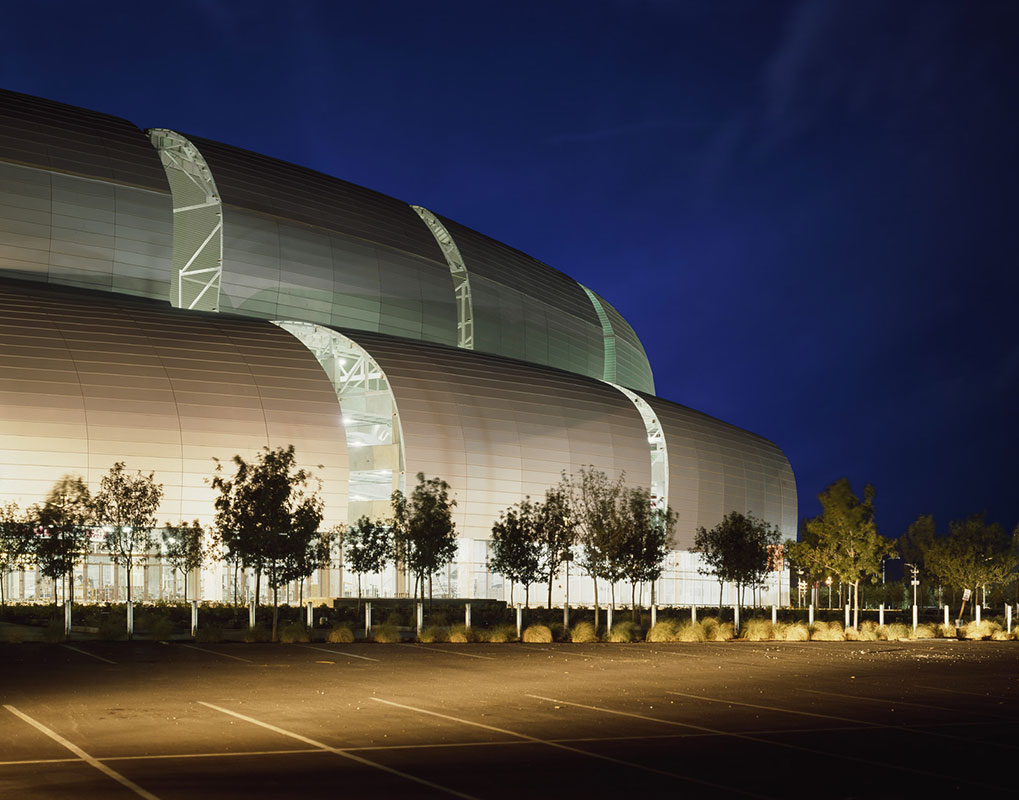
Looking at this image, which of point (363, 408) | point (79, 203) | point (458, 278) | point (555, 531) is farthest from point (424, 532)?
point (458, 278)

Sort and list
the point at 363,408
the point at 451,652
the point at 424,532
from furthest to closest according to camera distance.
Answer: the point at 363,408 → the point at 424,532 → the point at 451,652

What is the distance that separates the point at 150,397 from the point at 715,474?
3729 cm

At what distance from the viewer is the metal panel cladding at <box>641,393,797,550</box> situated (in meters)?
70.2

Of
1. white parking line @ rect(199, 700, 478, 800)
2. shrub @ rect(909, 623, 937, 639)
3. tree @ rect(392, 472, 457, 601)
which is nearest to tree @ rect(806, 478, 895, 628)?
shrub @ rect(909, 623, 937, 639)

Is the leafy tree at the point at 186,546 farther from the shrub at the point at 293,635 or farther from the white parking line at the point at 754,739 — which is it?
the white parking line at the point at 754,739

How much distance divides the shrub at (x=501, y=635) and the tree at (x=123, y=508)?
16386 mm

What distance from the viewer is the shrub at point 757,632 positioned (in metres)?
38.4

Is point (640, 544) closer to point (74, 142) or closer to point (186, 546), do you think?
point (186, 546)

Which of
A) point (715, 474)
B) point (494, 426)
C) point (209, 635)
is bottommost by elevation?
point (209, 635)

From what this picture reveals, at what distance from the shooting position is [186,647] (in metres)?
28.3

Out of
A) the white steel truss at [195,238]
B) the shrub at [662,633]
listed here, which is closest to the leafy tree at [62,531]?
the shrub at [662,633]

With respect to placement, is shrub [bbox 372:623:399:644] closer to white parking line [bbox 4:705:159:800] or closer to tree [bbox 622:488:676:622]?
tree [bbox 622:488:676:622]

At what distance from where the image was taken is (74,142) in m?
61.1

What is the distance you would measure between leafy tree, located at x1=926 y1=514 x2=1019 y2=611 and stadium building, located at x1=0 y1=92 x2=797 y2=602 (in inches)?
545
